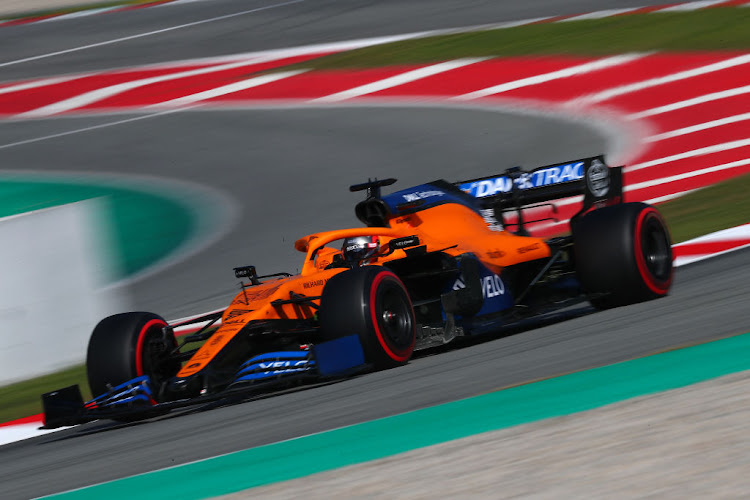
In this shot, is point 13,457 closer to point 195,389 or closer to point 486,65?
point 195,389

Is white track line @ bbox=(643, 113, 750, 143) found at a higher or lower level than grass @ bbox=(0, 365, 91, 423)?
higher

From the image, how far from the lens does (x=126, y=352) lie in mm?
7078

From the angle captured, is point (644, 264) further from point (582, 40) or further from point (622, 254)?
point (582, 40)

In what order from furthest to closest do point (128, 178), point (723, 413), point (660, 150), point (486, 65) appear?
point (486, 65) → point (128, 178) → point (660, 150) → point (723, 413)

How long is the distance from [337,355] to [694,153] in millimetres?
7742

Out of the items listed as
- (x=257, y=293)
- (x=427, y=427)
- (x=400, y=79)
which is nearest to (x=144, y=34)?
(x=400, y=79)

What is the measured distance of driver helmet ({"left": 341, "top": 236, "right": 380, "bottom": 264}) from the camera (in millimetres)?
7402

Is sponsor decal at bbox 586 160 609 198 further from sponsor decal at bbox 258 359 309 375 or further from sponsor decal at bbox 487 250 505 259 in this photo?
sponsor decal at bbox 258 359 309 375

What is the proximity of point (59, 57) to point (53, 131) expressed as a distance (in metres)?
6.00

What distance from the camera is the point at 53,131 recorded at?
19.2 m

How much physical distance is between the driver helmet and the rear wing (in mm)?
1276

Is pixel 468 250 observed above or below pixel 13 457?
above

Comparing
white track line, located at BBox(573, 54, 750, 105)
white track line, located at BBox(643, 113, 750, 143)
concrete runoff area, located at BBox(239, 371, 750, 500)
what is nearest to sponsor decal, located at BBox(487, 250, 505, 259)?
concrete runoff area, located at BBox(239, 371, 750, 500)

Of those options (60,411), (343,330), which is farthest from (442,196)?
(60,411)
